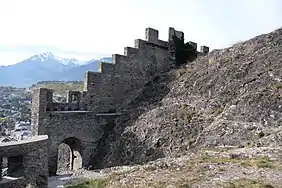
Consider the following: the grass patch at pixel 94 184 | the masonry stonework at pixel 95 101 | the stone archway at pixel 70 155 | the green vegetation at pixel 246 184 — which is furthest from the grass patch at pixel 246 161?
the stone archway at pixel 70 155

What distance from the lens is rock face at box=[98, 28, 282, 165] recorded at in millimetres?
22891

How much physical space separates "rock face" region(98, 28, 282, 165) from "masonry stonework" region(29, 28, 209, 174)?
1.29 m

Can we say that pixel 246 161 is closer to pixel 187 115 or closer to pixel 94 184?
pixel 94 184

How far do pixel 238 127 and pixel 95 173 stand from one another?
28.3ft

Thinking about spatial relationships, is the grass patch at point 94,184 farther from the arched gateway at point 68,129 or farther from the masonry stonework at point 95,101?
the masonry stonework at point 95,101

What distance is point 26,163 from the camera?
20734 mm

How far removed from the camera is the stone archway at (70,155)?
29.5m

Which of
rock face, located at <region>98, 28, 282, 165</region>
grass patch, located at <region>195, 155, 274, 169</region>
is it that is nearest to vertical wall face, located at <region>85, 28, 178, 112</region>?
rock face, located at <region>98, 28, 282, 165</region>

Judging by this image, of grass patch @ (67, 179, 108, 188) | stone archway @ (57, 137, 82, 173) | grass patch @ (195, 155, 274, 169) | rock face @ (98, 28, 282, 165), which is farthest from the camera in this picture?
stone archway @ (57, 137, 82, 173)

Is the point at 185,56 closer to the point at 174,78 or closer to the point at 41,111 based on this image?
the point at 174,78

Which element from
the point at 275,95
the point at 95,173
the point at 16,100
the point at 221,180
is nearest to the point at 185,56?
the point at 275,95

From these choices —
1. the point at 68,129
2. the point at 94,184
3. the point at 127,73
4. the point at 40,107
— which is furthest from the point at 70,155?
the point at 94,184

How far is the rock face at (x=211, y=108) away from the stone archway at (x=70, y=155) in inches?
98.0

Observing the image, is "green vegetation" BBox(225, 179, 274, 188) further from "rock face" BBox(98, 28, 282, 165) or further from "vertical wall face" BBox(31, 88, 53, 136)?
"vertical wall face" BBox(31, 88, 53, 136)
